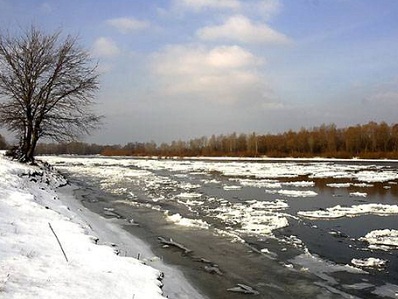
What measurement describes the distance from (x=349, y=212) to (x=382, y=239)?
4592 millimetres

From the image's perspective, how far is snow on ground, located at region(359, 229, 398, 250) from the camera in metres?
10.2

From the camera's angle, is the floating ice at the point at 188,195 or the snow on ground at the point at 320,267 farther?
the floating ice at the point at 188,195

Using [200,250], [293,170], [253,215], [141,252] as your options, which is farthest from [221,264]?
[293,170]

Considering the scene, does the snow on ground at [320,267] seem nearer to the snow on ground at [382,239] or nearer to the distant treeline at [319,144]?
the snow on ground at [382,239]

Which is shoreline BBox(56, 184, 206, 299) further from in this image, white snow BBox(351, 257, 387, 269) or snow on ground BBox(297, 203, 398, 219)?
snow on ground BBox(297, 203, 398, 219)

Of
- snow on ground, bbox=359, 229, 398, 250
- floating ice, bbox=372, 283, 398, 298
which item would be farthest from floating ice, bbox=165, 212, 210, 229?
floating ice, bbox=372, 283, 398, 298

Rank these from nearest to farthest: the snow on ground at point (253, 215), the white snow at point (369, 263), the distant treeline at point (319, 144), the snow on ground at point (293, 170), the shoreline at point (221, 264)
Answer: the shoreline at point (221, 264) < the white snow at point (369, 263) < the snow on ground at point (253, 215) < the snow on ground at point (293, 170) < the distant treeline at point (319, 144)

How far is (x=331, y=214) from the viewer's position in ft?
49.2

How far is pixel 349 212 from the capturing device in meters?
15.4

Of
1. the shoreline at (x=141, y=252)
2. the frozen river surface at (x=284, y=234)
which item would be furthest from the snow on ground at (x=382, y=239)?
the shoreline at (x=141, y=252)

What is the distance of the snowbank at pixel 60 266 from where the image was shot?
5.11 m

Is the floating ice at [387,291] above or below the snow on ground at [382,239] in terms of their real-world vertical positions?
below

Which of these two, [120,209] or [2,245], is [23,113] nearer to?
[120,209]

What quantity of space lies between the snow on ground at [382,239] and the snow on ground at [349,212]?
2866 mm
